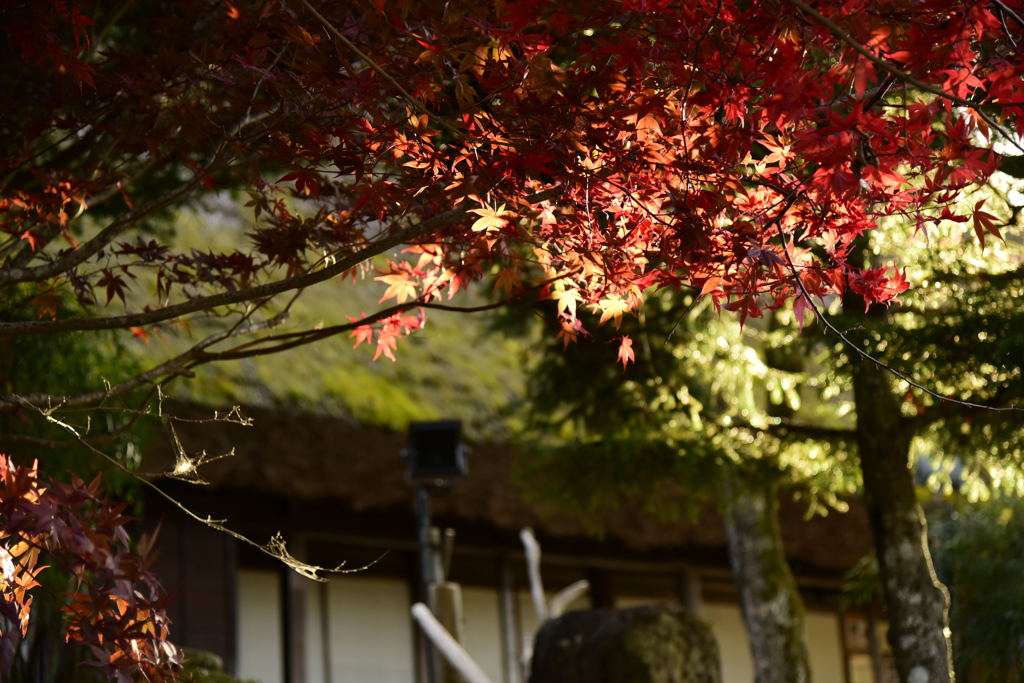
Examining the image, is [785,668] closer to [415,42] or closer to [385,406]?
[385,406]

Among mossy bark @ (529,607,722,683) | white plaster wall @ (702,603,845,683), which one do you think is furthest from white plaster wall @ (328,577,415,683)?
white plaster wall @ (702,603,845,683)

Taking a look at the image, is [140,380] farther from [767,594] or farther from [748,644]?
[748,644]

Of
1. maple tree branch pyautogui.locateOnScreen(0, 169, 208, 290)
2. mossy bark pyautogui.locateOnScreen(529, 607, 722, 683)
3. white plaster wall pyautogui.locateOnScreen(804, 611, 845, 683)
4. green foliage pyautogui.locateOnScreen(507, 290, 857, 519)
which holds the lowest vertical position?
mossy bark pyautogui.locateOnScreen(529, 607, 722, 683)

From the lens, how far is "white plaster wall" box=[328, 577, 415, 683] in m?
9.05

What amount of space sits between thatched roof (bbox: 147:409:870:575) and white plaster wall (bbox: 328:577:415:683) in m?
0.75

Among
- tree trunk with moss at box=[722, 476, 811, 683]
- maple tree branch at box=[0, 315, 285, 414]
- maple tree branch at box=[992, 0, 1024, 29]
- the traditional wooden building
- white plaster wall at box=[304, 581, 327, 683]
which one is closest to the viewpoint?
maple tree branch at box=[992, 0, 1024, 29]

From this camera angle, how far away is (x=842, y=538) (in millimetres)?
11711

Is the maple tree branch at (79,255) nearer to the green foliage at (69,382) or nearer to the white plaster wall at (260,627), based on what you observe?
the green foliage at (69,382)

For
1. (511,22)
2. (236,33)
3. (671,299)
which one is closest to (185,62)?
(236,33)

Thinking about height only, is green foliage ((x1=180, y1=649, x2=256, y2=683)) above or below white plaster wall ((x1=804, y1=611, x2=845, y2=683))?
below

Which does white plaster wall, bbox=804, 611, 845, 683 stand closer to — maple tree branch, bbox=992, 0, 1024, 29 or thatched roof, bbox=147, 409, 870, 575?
thatched roof, bbox=147, 409, 870, 575

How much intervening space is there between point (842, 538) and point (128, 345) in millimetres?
7219

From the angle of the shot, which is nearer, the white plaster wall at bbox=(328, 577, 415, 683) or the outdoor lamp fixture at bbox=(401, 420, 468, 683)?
the outdoor lamp fixture at bbox=(401, 420, 468, 683)

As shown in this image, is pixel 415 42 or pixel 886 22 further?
pixel 415 42
